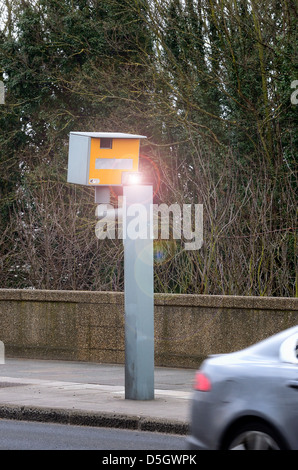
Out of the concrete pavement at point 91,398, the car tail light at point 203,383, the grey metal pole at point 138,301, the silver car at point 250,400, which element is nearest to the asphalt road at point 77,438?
the concrete pavement at point 91,398

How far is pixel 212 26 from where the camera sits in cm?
2661

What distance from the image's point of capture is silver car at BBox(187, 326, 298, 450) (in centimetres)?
585

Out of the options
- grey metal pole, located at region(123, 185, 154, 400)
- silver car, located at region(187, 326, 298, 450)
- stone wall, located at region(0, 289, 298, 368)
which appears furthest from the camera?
stone wall, located at region(0, 289, 298, 368)

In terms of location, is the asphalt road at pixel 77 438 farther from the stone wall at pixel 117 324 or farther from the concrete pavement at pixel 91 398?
the stone wall at pixel 117 324

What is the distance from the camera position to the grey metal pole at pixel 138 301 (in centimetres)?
1083

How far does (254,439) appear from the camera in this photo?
598 cm

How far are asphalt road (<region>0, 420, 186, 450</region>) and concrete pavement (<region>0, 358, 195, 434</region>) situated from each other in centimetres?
14

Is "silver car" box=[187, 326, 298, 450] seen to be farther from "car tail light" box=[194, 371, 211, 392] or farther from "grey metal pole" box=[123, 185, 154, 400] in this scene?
"grey metal pole" box=[123, 185, 154, 400]

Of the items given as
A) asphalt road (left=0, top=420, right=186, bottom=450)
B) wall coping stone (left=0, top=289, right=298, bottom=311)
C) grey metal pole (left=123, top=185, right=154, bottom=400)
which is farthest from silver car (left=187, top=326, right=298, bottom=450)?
wall coping stone (left=0, top=289, right=298, bottom=311)

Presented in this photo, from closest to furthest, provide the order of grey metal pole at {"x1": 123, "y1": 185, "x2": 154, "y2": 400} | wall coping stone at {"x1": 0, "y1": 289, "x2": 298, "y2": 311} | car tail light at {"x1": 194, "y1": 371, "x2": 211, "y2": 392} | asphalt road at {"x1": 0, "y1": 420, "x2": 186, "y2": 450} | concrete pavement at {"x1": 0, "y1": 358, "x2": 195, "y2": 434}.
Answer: car tail light at {"x1": 194, "y1": 371, "x2": 211, "y2": 392}, asphalt road at {"x1": 0, "y1": 420, "x2": 186, "y2": 450}, concrete pavement at {"x1": 0, "y1": 358, "x2": 195, "y2": 434}, grey metal pole at {"x1": 123, "y1": 185, "x2": 154, "y2": 400}, wall coping stone at {"x1": 0, "y1": 289, "x2": 298, "y2": 311}

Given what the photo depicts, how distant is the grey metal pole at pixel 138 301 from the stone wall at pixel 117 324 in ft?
11.2

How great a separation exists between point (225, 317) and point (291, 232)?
324 centimetres
